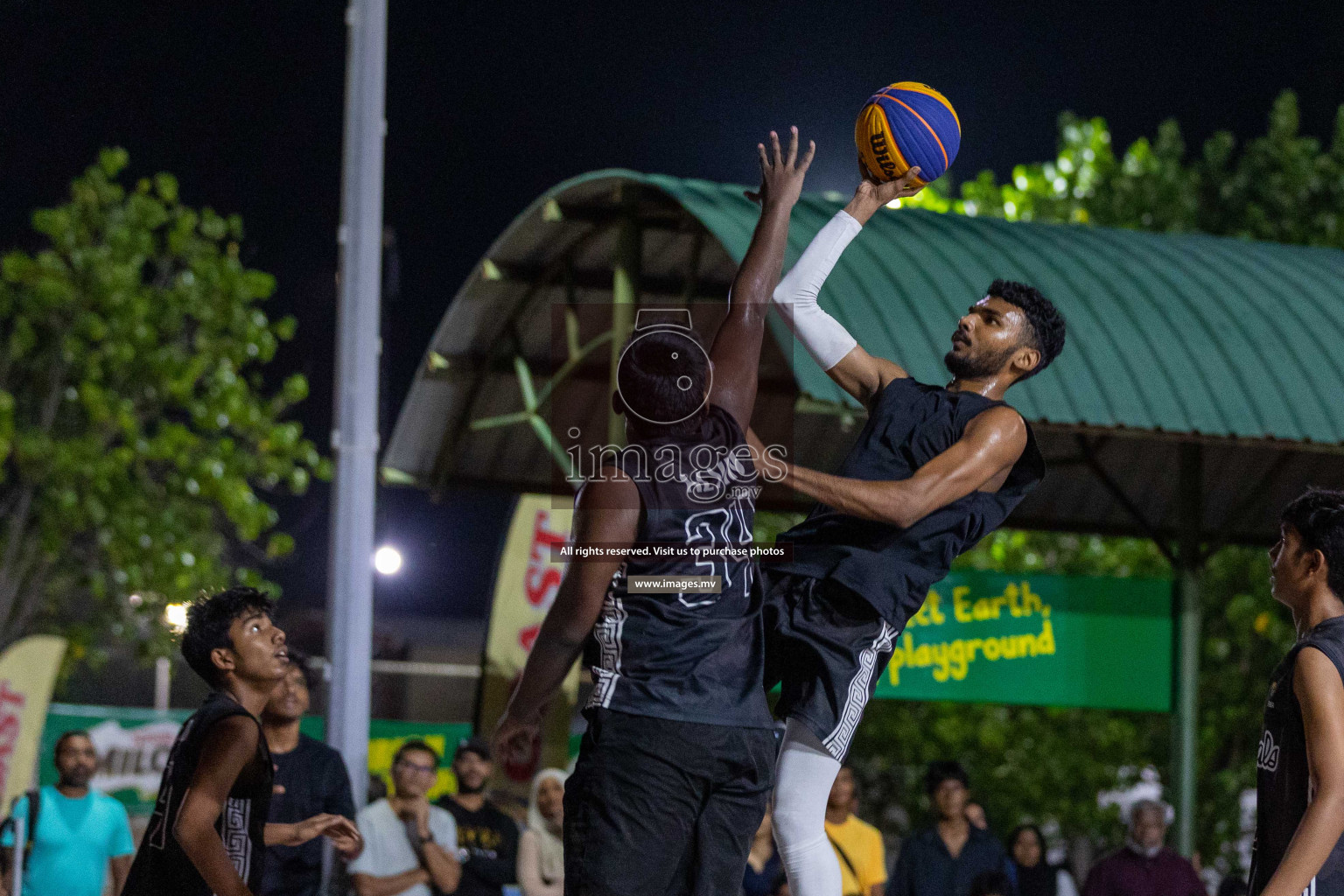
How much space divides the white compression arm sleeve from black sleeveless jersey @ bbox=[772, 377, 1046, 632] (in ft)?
0.88

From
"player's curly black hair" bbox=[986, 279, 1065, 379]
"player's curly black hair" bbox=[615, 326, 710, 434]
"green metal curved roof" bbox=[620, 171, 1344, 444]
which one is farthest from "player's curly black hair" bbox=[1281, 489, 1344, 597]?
→ "green metal curved roof" bbox=[620, 171, 1344, 444]

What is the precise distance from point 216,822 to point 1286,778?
134 inches

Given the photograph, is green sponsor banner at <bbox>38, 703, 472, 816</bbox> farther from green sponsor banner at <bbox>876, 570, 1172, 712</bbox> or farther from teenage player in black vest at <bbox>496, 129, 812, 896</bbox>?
teenage player in black vest at <bbox>496, 129, 812, 896</bbox>

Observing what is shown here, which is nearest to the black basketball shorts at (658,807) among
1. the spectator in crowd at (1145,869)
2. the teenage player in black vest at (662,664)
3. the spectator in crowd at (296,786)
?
the teenage player in black vest at (662,664)

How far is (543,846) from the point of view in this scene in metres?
9.05

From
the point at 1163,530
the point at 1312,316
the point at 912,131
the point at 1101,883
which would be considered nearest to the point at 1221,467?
the point at 1163,530

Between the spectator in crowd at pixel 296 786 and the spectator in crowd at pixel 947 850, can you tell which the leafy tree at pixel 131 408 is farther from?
the spectator in crowd at pixel 296 786

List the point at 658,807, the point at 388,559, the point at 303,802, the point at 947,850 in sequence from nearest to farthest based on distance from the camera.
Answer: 1. the point at 658,807
2. the point at 303,802
3. the point at 947,850
4. the point at 388,559

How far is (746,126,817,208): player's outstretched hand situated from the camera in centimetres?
463

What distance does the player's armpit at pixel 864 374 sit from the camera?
5191mm

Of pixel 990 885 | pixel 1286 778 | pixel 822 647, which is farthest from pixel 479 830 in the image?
pixel 1286 778

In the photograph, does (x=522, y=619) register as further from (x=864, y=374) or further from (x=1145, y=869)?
(x=864, y=374)

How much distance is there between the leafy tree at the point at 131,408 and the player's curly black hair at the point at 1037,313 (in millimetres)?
16157

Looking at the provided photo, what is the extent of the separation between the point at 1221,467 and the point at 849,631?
12.7 meters
